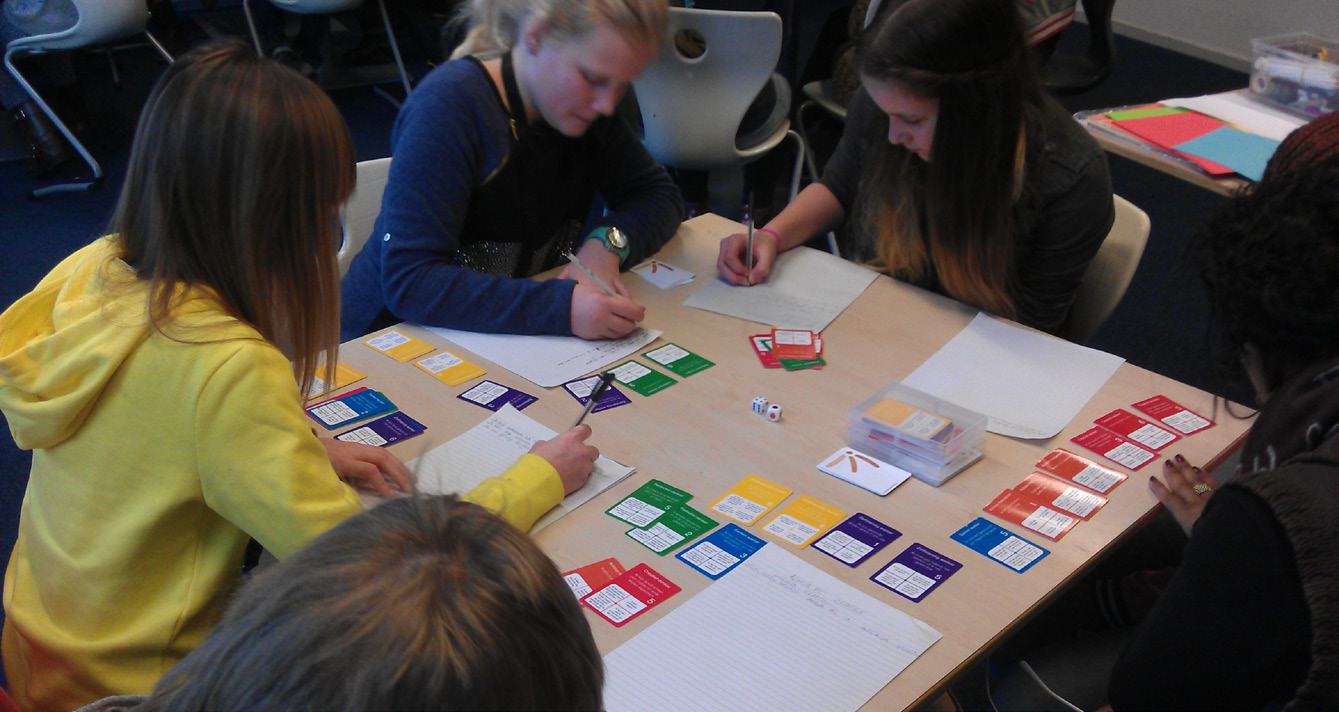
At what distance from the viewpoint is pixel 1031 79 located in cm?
166

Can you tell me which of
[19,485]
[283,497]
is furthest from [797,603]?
[19,485]

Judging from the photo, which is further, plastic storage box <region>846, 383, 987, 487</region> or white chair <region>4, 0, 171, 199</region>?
white chair <region>4, 0, 171, 199</region>

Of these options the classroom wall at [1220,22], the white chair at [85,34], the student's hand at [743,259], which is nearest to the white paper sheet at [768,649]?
the student's hand at [743,259]

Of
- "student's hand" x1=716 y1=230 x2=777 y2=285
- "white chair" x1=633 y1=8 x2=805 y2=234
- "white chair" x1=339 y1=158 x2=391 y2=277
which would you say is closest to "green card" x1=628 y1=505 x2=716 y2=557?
"student's hand" x1=716 y1=230 x2=777 y2=285

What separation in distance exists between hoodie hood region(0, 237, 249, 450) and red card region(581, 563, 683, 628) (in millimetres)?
456

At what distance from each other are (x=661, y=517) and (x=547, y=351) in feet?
1.48

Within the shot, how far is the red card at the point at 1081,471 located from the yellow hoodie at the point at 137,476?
88cm

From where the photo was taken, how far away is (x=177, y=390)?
3.20ft

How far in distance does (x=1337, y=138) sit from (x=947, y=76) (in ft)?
1.99

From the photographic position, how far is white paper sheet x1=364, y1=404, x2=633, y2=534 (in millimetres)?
1227

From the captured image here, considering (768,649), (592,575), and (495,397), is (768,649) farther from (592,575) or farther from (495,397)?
(495,397)

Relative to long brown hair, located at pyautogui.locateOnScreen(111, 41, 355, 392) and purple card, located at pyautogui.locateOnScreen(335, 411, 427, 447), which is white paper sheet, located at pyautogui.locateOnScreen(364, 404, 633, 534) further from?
long brown hair, located at pyautogui.locateOnScreen(111, 41, 355, 392)

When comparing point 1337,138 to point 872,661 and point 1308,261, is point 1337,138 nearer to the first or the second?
point 1308,261

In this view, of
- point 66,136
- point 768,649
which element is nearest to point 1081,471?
point 768,649
